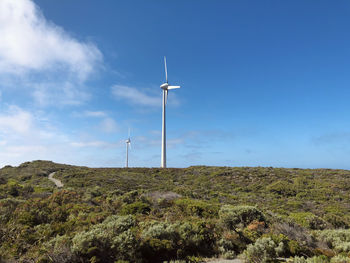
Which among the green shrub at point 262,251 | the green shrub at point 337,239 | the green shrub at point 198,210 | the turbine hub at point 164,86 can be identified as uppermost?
the turbine hub at point 164,86

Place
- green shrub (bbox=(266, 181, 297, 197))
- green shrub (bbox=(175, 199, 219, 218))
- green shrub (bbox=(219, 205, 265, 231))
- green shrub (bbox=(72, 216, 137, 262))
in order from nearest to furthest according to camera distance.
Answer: green shrub (bbox=(72, 216, 137, 262))
green shrub (bbox=(219, 205, 265, 231))
green shrub (bbox=(175, 199, 219, 218))
green shrub (bbox=(266, 181, 297, 197))

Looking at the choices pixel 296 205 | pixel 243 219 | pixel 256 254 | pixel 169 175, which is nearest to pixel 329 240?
pixel 243 219

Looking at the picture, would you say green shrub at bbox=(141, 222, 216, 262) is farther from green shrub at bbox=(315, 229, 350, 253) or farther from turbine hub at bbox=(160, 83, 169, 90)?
turbine hub at bbox=(160, 83, 169, 90)

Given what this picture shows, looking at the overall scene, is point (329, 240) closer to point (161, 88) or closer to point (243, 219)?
point (243, 219)

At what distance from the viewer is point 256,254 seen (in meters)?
7.15

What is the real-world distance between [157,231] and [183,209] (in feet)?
18.6

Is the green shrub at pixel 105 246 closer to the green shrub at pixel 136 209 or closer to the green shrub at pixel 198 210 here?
the green shrub at pixel 136 209

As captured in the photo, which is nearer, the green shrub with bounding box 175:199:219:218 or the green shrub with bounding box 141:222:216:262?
the green shrub with bounding box 141:222:216:262

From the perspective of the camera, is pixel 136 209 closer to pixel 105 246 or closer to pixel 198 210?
pixel 198 210

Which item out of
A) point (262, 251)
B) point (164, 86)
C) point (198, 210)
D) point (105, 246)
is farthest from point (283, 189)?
point (164, 86)

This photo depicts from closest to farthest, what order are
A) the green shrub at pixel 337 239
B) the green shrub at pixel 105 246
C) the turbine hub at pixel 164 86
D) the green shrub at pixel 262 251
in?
the green shrub at pixel 105 246 → the green shrub at pixel 262 251 → the green shrub at pixel 337 239 → the turbine hub at pixel 164 86

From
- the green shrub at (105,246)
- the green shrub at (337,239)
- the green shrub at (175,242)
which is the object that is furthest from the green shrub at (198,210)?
the green shrub at (105,246)

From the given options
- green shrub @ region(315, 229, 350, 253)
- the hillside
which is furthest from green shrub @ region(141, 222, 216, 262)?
green shrub @ region(315, 229, 350, 253)

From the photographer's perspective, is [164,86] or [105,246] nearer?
[105,246]
